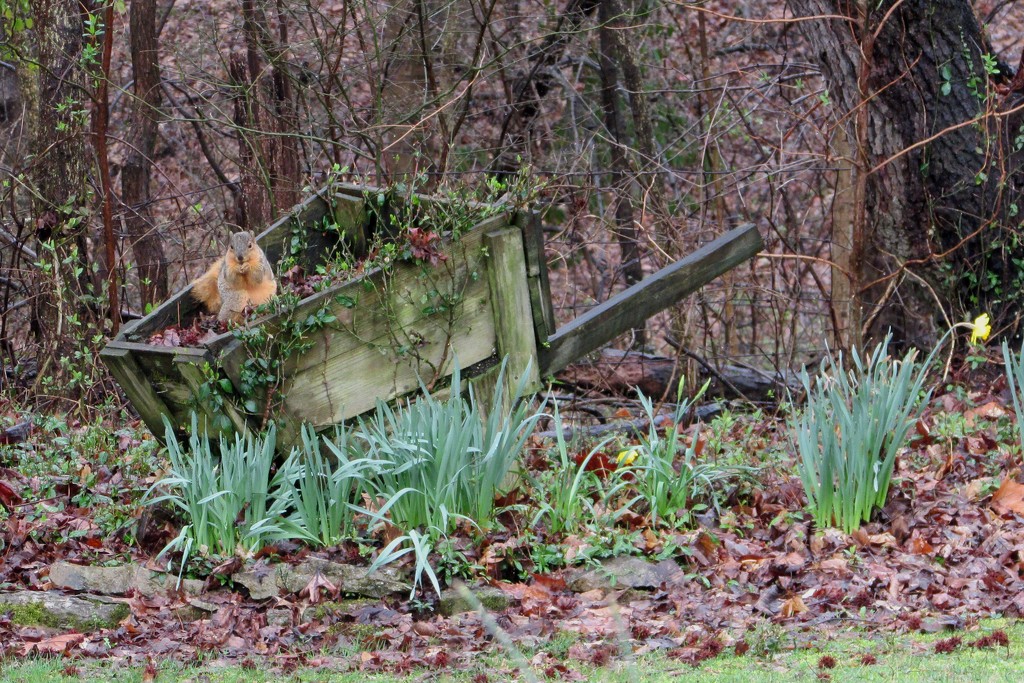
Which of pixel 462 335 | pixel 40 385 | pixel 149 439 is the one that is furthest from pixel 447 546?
pixel 40 385

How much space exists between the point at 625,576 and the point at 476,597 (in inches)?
23.7

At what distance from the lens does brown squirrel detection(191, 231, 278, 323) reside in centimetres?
442

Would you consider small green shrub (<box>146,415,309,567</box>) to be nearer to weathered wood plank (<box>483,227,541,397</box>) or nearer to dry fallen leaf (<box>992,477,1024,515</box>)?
weathered wood plank (<box>483,227,541,397</box>)

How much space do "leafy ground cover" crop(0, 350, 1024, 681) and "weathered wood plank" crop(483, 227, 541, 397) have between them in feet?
1.68

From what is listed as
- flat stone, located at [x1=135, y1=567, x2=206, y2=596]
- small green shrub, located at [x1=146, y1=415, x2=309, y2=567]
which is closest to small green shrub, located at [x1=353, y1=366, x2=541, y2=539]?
small green shrub, located at [x1=146, y1=415, x2=309, y2=567]

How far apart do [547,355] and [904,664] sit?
2.11 meters

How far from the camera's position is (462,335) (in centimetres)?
465

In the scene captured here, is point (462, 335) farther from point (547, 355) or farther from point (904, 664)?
point (904, 664)

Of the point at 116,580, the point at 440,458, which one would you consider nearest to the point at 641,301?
the point at 440,458

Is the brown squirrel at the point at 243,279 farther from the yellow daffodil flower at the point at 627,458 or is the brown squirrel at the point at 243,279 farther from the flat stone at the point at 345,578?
the yellow daffodil flower at the point at 627,458

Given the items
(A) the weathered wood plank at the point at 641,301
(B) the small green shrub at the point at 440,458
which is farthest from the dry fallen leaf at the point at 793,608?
(A) the weathered wood plank at the point at 641,301

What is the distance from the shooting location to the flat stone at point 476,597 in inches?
162

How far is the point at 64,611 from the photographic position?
406cm

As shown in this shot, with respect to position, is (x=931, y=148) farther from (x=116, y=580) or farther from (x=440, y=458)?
(x=116, y=580)
